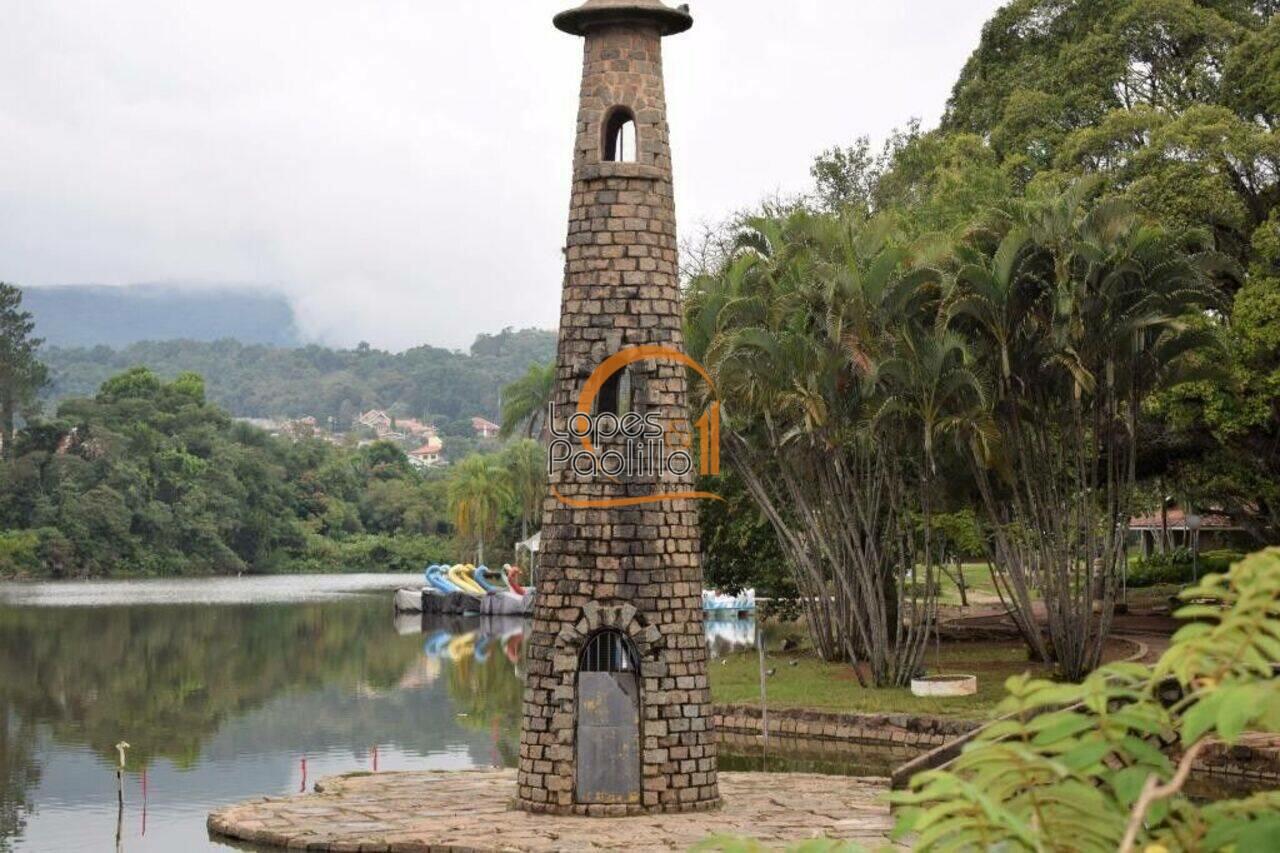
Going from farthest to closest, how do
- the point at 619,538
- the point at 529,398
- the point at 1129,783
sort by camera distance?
the point at 529,398 → the point at 619,538 → the point at 1129,783

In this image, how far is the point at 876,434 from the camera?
3064 cm

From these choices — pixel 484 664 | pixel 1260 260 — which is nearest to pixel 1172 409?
pixel 1260 260

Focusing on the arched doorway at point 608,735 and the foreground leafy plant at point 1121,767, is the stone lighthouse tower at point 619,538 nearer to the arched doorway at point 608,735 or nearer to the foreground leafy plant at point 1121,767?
the arched doorway at point 608,735

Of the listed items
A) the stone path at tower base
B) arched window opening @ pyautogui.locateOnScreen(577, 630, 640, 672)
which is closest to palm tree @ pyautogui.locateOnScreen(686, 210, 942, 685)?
the stone path at tower base

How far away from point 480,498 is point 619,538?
215 ft

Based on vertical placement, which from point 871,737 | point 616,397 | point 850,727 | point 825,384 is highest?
point 825,384

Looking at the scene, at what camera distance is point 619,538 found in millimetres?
18641

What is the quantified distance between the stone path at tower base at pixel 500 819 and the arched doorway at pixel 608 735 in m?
0.34

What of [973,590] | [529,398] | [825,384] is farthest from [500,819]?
[529,398]

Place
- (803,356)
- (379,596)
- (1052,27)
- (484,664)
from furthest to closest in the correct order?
(379,596) < (484,664) < (1052,27) < (803,356)

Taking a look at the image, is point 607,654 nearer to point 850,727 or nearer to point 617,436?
point 617,436

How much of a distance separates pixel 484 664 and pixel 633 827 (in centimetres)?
2900

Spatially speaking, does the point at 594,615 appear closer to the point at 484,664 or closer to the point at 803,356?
the point at 803,356

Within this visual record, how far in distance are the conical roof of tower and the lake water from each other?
9789 mm
